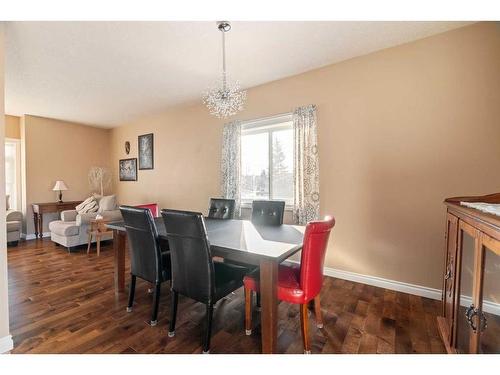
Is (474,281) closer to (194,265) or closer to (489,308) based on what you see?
(489,308)

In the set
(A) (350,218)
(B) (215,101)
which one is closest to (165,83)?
(B) (215,101)

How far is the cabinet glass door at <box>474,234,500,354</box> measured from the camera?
3.62ft

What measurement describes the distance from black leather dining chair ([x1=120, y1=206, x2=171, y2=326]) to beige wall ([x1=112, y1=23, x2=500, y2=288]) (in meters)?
2.03

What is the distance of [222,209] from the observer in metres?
3.10

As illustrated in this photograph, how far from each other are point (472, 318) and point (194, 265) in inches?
63.9

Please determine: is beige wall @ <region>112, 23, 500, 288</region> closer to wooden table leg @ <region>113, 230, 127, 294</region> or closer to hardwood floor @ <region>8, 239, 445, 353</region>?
hardwood floor @ <region>8, 239, 445, 353</region>

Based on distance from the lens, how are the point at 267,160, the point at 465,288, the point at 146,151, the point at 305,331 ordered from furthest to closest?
the point at 146,151, the point at 267,160, the point at 305,331, the point at 465,288

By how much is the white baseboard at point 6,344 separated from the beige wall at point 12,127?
5.02m

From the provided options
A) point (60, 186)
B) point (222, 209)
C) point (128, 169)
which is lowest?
point (222, 209)

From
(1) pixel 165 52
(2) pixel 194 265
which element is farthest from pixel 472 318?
(1) pixel 165 52

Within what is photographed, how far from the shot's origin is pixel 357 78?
2.75 meters

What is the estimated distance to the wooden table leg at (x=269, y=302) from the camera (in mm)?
1478

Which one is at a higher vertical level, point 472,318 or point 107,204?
point 107,204
